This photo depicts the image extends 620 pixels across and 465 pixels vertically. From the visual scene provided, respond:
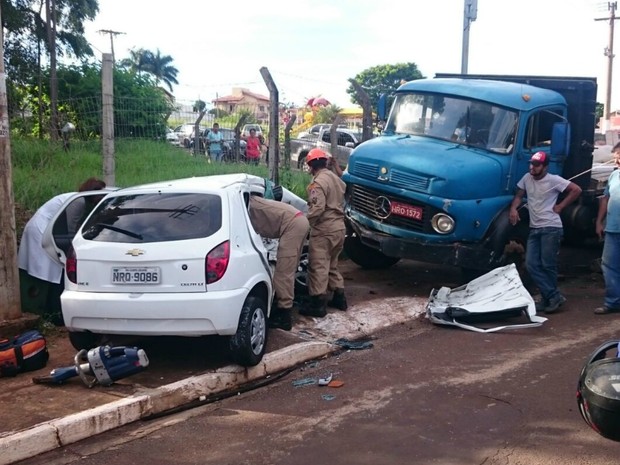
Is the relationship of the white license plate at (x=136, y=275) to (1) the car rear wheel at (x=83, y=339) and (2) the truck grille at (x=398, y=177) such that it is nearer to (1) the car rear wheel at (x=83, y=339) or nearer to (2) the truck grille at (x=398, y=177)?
(1) the car rear wheel at (x=83, y=339)

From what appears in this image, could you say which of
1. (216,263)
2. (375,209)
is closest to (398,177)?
(375,209)

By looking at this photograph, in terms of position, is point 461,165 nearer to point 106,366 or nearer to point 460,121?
point 460,121

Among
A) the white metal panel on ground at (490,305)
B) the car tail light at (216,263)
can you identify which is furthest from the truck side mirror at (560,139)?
the car tail light at (216,263)

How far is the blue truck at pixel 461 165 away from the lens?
8695mm

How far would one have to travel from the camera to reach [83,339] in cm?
628

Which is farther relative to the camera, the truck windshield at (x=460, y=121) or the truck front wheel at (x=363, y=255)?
the truck front wheel at (x=363, y=255)

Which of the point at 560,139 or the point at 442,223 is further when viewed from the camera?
the point at 560,139

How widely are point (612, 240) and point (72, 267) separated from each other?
5.87m

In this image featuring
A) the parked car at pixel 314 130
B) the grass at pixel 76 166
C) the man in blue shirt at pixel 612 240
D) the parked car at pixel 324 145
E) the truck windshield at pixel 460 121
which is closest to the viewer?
the man in blue shirt at pixel 612 240

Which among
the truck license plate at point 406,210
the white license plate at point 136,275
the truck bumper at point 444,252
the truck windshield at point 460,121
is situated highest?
the truck windshield at point 460,121

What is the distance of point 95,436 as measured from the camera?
5.07 metres

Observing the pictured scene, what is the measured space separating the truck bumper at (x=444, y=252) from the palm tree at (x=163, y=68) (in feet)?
262

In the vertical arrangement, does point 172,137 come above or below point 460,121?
below

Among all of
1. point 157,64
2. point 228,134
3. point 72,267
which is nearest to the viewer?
point 72,267
